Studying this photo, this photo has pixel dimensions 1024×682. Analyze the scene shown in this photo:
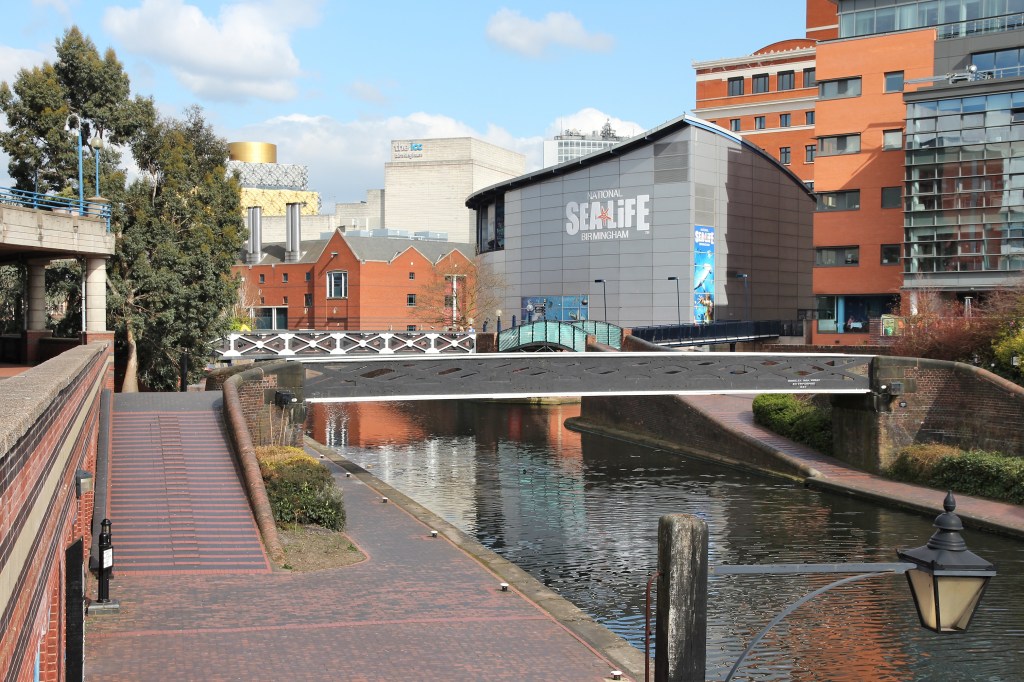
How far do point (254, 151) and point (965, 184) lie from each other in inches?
5323

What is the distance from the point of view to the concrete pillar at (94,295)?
29078mm

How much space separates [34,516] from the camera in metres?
7.08

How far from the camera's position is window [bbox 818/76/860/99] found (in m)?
57.8

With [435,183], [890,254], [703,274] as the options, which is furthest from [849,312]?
[435,183]

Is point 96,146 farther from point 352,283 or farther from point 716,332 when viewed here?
point 352,283

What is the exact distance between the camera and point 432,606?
17703 mm

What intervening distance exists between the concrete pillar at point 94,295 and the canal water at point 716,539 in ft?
36.5

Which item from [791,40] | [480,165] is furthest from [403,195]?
[791,40]

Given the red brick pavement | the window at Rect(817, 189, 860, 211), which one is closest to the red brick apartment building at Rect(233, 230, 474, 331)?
the window at Rect(817, 189, 860, 211)

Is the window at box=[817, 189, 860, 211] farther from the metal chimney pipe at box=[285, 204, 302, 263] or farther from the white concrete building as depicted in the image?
the white concrete building

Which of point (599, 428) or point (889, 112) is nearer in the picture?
A: point (599, 428)

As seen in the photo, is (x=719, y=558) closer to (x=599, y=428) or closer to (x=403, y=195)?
(x=599, y=428)

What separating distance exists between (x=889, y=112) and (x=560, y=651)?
1924 inches

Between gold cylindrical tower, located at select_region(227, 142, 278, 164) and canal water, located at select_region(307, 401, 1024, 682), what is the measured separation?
12332 cm
